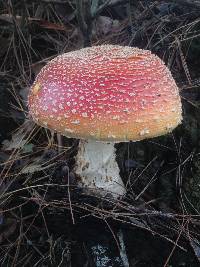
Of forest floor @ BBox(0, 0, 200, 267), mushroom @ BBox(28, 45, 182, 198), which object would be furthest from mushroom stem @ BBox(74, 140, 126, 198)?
mushroom @ BBox(28, 45, 182, 198)

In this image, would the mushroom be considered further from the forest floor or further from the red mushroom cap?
the forest floor

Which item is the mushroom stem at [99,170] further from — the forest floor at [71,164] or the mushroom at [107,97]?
the mushroom at [107,97]

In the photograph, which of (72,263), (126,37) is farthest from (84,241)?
(126,37)

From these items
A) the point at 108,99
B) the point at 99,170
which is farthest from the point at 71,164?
the point at 108,99

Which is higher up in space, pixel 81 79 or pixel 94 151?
pixel 81 79

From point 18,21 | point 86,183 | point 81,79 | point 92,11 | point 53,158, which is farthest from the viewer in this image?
point 18,21

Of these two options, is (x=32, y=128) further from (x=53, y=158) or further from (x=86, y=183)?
(x=86, y=183)
